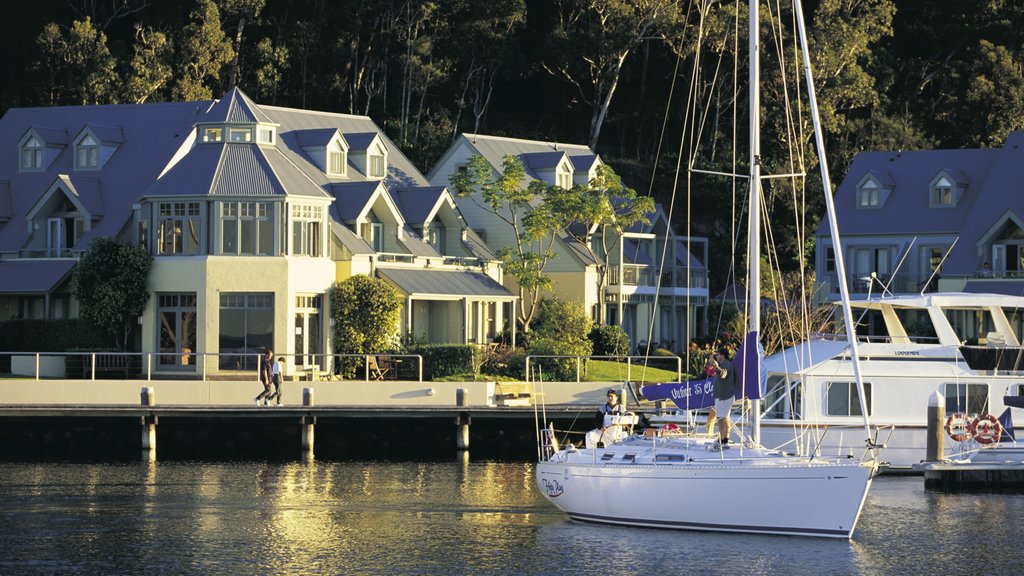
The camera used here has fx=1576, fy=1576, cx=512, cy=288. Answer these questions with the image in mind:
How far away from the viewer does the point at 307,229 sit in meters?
54.8

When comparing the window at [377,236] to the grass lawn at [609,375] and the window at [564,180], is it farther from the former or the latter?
the window at [564,180]

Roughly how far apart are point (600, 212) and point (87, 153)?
20720 millimetres

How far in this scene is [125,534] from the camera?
30.8 m

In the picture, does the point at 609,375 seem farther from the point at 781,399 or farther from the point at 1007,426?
the point at 1007,426

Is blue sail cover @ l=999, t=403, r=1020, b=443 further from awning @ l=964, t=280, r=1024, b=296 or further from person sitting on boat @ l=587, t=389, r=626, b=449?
awning @ l=964, t=280, r=1024, b=296

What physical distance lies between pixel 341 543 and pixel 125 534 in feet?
14.4

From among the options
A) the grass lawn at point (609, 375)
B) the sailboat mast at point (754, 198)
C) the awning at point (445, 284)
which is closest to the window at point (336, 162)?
the awning at point (445, 284)

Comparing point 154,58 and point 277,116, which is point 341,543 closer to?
point 277,116

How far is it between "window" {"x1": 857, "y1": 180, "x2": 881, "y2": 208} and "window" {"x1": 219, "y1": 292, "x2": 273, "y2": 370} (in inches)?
1303

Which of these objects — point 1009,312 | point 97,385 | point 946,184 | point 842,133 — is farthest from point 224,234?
point 842,133

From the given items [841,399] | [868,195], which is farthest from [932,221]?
[841,399]

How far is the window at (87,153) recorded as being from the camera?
6169cm

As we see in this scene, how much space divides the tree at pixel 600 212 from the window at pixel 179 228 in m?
16.4

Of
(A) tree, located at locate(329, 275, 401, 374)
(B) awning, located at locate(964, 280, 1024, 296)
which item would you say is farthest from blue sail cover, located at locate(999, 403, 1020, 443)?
(B) awning, located at locate(964, 280, 1024, 296)
